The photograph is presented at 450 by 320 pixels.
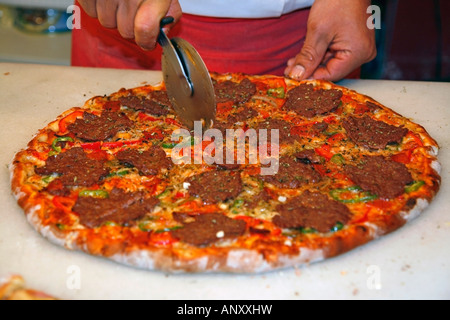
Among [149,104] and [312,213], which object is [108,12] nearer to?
[149,104]

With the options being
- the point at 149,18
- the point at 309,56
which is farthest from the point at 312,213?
the point at 309,56

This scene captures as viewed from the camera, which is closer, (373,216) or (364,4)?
(373,216)

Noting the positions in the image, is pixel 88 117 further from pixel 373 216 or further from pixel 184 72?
pixel 373 216

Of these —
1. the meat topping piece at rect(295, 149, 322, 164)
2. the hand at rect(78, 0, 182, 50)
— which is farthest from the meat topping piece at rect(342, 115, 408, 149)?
the hand at rect(78, 0, 182, 50)

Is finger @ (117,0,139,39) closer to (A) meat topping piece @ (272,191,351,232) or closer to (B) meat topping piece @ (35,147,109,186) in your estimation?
(B) meat topping piece @ (35,147,109,186)

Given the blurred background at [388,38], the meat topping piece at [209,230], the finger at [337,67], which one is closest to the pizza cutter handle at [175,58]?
the meat topping piece at [209,230]
